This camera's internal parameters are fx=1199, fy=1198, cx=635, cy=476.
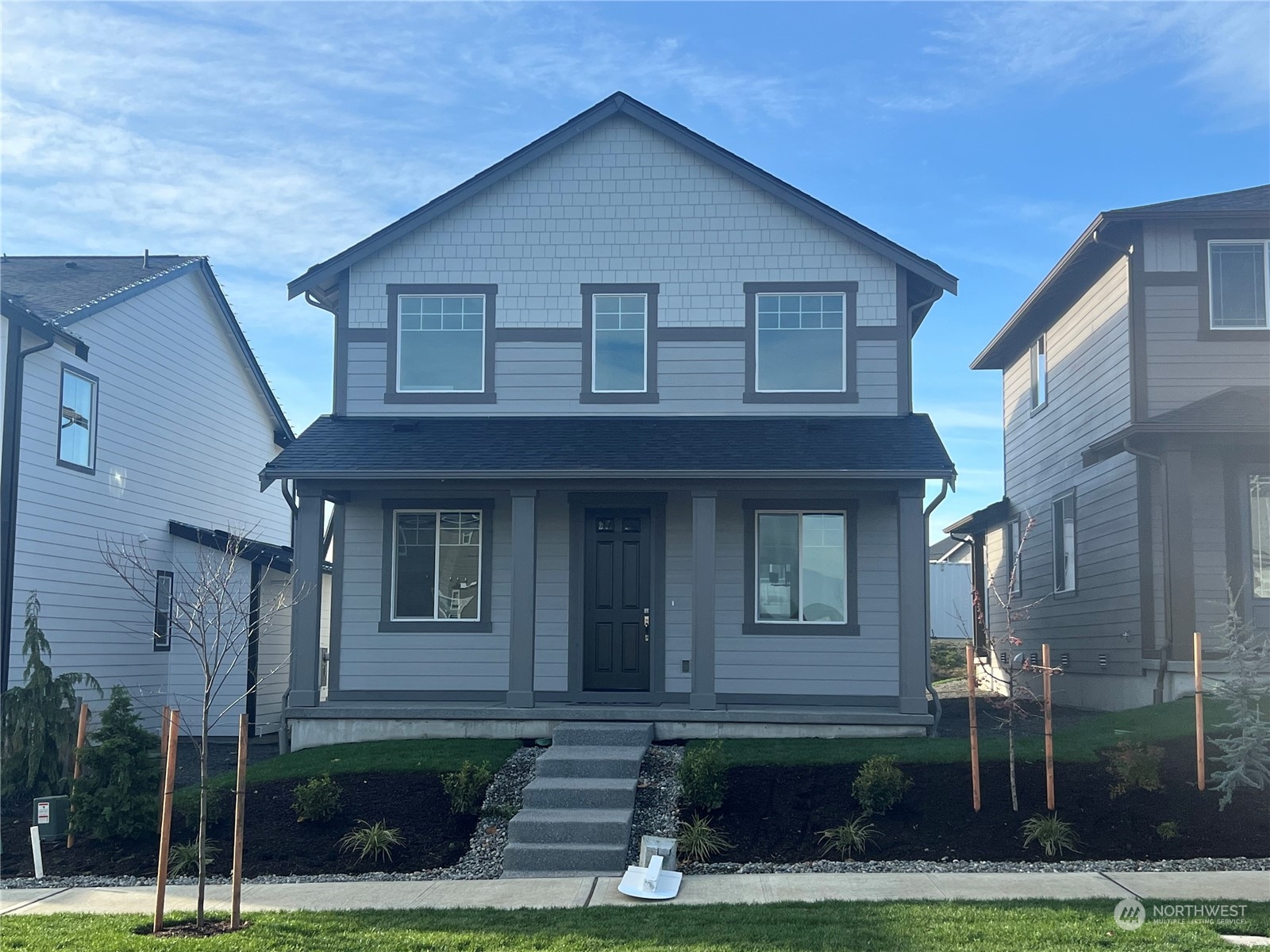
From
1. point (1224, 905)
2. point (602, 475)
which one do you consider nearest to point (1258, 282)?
point (602, 475)

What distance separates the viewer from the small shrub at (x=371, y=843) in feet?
33.3

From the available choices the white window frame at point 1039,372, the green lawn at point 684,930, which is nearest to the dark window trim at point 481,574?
the green lawn at point 684,930

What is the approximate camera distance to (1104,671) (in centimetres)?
1645

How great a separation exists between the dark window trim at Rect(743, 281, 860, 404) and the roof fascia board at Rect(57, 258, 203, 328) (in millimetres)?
8804

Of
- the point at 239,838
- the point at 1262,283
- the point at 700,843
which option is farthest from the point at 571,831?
the point at 1262,283

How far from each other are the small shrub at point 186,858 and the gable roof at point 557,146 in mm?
7614

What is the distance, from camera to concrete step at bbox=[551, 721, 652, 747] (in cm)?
1277

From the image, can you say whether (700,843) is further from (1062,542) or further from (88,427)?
(1062,542)

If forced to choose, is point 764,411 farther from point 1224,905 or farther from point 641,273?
point 1224,905

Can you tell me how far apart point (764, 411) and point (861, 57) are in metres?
4.30

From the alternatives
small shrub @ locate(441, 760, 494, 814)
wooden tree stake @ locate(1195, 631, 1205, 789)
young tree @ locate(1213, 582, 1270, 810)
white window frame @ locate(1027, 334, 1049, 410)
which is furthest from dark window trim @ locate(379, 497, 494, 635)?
white window frame @ locate(1027, 334, 1049, 410)

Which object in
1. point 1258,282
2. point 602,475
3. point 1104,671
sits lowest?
point 1104,671

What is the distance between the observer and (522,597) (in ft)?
45.2

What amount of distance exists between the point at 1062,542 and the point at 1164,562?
4339 millimetres
